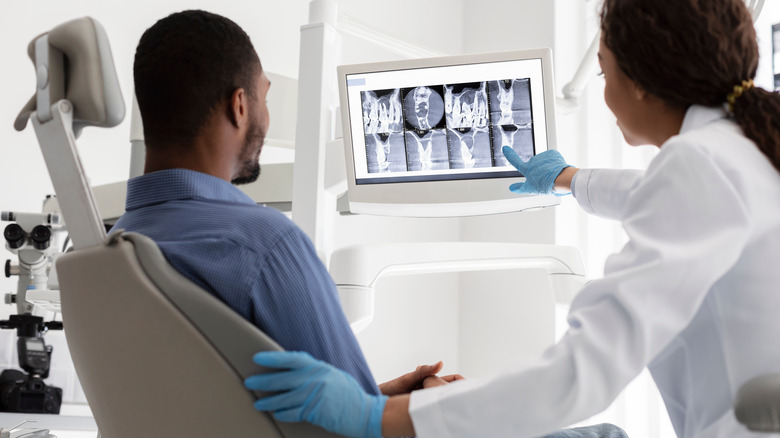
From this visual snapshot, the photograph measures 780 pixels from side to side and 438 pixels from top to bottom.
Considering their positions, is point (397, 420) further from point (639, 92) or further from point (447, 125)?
A: point (447, 125)

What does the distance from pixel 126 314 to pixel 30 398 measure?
81.2 inches

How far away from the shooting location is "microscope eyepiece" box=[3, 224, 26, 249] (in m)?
2.67

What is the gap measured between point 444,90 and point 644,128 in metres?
0.76

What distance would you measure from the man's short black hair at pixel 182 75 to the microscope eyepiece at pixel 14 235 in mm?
1872

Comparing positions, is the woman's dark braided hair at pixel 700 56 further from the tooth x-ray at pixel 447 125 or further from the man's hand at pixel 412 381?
the tooth x-ray at pixel 447 125

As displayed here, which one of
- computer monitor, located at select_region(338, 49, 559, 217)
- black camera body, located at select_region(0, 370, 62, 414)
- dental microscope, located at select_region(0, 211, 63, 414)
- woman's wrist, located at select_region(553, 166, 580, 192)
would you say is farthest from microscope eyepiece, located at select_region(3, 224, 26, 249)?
woman's wrist, located at select_region(553, 166, 580, 192)

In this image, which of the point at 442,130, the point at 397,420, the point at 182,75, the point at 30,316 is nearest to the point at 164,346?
the point at 397,420

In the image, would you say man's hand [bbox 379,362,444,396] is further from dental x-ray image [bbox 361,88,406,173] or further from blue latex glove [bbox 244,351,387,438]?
dental x-ray image [bbox 361,88,406,173]

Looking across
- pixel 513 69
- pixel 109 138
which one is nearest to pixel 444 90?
pixel 513 69

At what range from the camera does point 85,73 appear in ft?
3.11

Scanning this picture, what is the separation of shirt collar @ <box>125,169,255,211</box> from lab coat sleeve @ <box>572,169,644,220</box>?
0.81 metres

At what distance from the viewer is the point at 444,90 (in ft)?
6.04

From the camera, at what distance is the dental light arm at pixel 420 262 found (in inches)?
67.1

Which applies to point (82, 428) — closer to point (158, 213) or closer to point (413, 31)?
point (158, 213)
